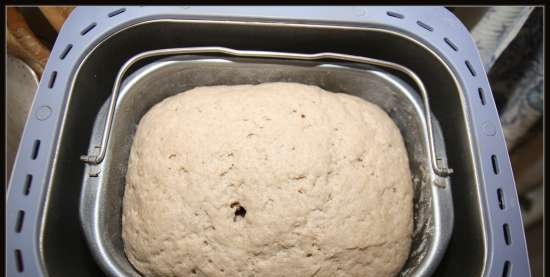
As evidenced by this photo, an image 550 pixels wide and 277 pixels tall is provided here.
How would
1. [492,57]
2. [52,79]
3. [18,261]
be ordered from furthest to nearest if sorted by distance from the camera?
1. [492,57]
2. [52,79]
3. [18,261]

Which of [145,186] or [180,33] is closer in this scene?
[145,186]

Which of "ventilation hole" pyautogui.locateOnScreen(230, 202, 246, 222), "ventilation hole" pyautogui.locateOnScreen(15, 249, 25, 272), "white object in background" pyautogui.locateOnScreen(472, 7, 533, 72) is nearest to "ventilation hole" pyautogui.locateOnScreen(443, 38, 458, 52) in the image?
"white object in background" pyautogui.locateOnScreen(472, 7, 533, 72)

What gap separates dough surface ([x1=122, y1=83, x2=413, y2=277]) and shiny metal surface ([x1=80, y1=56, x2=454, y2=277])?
0.04m

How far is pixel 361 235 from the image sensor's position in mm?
699

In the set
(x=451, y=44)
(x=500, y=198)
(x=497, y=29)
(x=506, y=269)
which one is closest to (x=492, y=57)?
(x=497, y=29)

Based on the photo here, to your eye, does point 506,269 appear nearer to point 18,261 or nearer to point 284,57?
point 284,57

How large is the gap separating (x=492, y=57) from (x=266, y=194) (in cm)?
81

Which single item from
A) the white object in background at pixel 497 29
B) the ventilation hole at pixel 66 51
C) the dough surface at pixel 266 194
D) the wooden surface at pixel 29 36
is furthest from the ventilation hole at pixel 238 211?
the white object in background at pixel 497 29

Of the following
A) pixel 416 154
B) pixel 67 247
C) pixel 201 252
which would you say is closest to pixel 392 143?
pixel 416 154

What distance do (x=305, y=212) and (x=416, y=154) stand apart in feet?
1.13

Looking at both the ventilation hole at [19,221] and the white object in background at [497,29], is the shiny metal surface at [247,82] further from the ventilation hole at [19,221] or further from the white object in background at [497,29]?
the white object in background at [497,29]

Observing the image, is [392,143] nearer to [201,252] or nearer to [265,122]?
[265,122]

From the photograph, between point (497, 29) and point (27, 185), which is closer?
point (27, 185)

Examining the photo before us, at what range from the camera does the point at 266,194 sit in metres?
0.69
